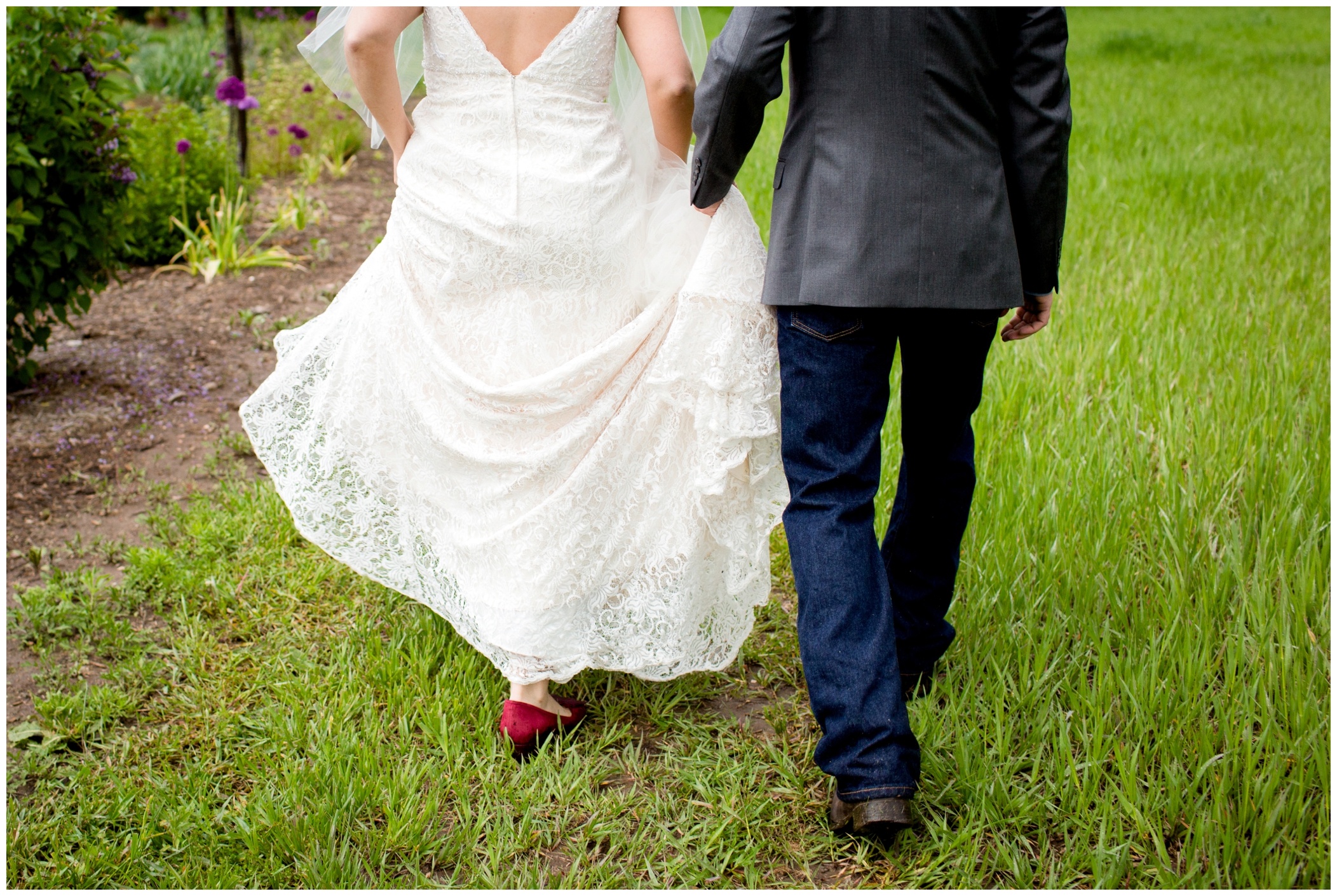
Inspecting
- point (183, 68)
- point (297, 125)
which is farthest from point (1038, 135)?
point (183, 68)

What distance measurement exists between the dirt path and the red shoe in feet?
4.28

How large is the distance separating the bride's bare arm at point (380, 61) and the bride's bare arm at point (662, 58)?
19.4 inches

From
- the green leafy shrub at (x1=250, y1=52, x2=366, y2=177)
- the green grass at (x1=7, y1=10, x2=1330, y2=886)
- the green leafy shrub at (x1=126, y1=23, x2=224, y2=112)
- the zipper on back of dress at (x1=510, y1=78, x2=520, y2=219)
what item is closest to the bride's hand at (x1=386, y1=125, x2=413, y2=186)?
the zipper on back of dress at (x1=510, y1=78, x2=520, y2=219)

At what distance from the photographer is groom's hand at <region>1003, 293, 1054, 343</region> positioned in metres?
2.21

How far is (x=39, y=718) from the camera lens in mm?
2520

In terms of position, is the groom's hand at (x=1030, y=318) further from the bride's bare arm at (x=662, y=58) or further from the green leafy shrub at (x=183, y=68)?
the green leafy shrub at (x=183, y=68)

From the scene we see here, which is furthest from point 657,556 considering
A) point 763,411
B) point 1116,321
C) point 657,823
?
point 1116,321

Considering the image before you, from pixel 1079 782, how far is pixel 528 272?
1656 millimetres

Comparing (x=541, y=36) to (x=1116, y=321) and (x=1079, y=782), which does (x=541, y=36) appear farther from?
(x=1116, y=321)

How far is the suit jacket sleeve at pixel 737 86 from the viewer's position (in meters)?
1.82

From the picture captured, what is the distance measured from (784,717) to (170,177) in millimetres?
4969

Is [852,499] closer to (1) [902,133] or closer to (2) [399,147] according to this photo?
(1) [902,133]

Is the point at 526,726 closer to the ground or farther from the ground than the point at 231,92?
closer to the ground

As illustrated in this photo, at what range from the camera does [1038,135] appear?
1.93 m
